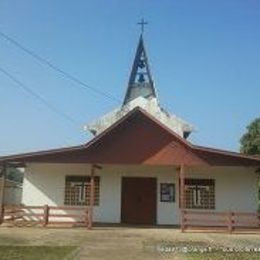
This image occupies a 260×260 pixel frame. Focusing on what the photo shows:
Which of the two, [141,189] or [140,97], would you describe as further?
[140,97]

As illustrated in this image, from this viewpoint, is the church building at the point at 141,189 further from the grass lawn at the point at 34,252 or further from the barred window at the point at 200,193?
the grass lawn at the point at 34,252

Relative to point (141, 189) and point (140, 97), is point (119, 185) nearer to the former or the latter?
point (141, 189)

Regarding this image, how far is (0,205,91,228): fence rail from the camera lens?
23.6 m

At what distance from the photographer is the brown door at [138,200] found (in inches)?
1043

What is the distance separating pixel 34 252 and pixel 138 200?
11609mm

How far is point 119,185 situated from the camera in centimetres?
2656

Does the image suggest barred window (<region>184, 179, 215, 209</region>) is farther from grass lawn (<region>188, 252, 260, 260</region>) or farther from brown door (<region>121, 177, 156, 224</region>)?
grass lawn (<region>188, 252, 260, 260</region>)

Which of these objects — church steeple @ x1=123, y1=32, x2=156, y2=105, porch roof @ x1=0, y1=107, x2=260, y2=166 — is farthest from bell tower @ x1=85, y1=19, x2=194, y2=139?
porch roof @ x1=0, y1=107, x2=260, y2=166

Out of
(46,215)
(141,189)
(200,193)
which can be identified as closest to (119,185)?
(141,189)

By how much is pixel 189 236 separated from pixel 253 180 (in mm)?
6535

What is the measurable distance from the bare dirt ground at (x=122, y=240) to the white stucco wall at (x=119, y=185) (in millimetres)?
2936

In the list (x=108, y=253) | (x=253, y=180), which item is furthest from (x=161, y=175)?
(x=108, y=253)

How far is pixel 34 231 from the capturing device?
21516 millimetres

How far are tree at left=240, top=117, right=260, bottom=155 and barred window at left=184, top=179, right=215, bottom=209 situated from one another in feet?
79.5
